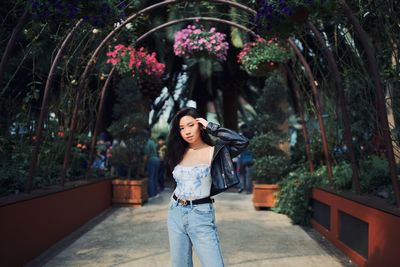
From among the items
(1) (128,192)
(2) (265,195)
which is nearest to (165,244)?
(2) (265,195)

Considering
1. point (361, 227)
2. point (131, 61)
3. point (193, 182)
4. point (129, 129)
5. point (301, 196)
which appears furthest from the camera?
point (129, 129)

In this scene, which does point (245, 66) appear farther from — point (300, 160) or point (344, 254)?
point (344, 254)

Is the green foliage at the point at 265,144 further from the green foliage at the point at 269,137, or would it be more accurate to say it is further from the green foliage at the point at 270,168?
the green foliage at the point at 270,168

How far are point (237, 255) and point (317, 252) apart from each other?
0.97 meters

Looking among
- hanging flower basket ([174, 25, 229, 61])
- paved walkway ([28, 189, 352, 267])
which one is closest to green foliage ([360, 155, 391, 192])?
paved walkway ([28, 189, 352, 267])

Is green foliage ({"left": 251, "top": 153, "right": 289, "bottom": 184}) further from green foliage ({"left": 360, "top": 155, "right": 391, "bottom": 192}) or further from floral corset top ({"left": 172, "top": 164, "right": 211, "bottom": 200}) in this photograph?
floral corset top ({"left": 172, "top": 164, "right": 211, "bottom": 200})

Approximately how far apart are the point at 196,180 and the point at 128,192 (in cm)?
696

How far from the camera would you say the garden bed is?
424 cm

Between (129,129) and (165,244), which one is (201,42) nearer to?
(129,129)

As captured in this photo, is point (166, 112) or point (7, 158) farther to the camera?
point (166, 112)

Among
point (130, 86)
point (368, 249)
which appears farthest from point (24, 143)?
point (368, 249)

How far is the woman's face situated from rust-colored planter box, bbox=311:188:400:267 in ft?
6.05

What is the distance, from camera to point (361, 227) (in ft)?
15.2

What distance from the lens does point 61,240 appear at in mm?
5957
